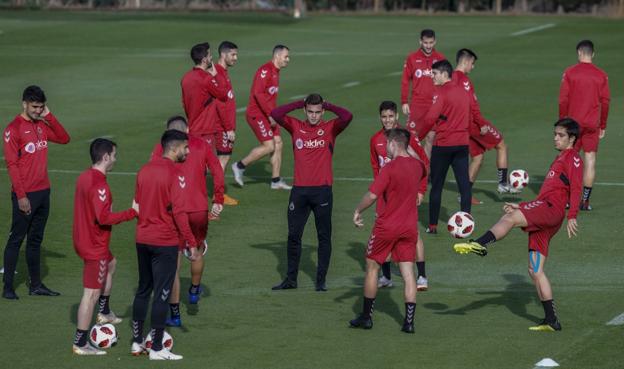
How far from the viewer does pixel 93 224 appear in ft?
45.3

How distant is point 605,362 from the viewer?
13.6 m

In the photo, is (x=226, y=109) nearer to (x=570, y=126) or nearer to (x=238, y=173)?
(x=238, y=173)

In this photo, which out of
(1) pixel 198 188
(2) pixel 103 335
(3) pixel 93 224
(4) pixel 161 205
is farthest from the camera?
(1) pixel 198 188

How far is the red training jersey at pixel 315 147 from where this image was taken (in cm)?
1667

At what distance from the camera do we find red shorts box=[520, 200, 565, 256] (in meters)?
14.8

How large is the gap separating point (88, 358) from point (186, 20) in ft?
128

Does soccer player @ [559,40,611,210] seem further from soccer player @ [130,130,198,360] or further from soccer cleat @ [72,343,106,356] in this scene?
soccer cleat @ [72,343,106,356]

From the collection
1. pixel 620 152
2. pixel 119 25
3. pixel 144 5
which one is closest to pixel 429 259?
pixel 620 152

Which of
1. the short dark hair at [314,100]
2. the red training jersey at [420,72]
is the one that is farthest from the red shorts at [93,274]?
the red training jersey at [420,72]

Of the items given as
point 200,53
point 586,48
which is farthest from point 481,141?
point 200,53

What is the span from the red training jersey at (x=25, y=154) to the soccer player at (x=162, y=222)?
314 cm

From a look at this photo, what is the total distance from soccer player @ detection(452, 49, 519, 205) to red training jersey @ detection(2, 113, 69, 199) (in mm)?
6580

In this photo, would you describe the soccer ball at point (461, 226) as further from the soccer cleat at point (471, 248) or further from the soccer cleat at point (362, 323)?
the soccer cleat at point (362, 323)

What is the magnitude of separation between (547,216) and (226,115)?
8.53 metres
